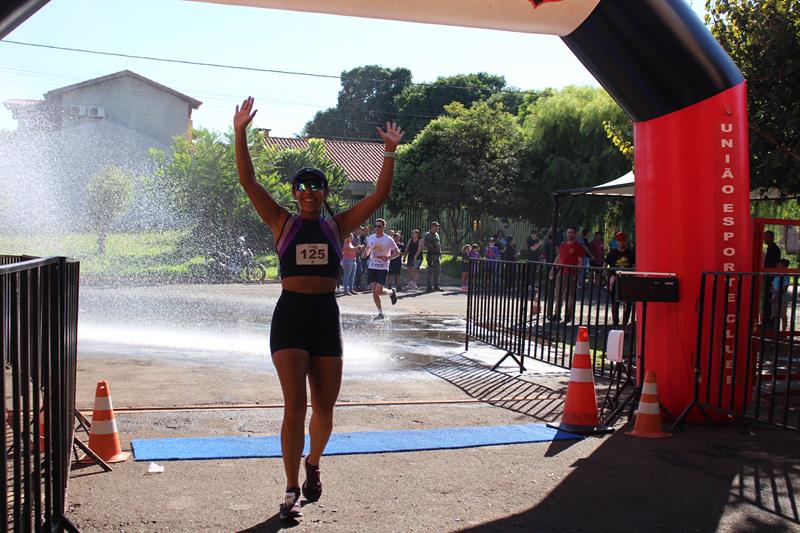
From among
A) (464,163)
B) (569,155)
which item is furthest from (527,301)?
(464,163)

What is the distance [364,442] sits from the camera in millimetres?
6309

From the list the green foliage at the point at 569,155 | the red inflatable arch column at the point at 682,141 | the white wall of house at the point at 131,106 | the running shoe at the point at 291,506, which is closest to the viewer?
the running shoe at the point at 291,506

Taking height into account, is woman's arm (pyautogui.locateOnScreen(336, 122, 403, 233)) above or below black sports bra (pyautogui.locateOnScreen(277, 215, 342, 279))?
above

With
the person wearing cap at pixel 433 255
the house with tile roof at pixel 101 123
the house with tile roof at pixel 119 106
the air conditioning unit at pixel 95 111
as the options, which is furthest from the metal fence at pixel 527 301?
the air conditioning unit at pixel 95 111

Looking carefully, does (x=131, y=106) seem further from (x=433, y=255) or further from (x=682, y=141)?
(x=682, y=141)

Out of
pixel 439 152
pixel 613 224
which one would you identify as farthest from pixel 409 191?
pixel 613 224

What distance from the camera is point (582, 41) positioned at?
7.20 metres

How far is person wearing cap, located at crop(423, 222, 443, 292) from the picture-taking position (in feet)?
75.4

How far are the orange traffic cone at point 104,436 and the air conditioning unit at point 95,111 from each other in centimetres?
4828

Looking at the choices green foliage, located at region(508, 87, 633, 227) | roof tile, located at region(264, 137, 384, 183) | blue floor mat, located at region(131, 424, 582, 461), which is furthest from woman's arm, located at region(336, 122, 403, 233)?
roof tile, located at region(264, 137, 384, 183)

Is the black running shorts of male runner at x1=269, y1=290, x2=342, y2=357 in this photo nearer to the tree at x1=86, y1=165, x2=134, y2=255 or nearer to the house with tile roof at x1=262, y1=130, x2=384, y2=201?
the tree at x1=86, y1=165, x2=134, y2=255

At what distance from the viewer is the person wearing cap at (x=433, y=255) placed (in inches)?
904

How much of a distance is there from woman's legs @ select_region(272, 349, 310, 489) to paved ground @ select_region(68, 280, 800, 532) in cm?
29

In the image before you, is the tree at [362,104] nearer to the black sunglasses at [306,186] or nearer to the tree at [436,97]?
the tree at [436,97]
